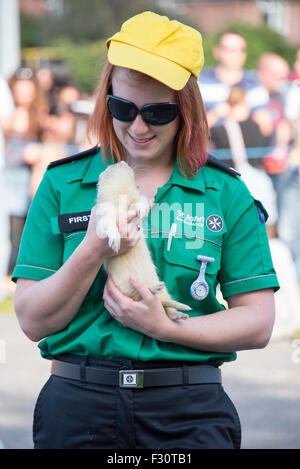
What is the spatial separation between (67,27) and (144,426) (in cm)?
3178

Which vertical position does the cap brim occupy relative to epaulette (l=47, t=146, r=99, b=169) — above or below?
above

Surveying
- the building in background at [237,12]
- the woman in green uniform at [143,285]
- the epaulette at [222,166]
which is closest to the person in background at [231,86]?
the epaulette at [222,166]

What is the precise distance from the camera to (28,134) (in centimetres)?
848

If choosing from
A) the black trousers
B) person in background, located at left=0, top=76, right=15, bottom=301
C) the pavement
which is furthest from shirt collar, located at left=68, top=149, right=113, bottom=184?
person in background, located at left=0, top=76, right=15, bottom=301

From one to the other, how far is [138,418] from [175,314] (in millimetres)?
337

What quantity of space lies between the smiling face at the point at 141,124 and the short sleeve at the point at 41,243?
0.30m

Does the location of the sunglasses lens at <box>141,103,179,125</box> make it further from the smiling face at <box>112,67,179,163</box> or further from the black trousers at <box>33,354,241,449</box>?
the black trousers at <box>33,354,241,449</box>

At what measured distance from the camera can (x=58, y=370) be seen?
2316mm

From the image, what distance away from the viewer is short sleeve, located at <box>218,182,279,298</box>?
7.58 feet

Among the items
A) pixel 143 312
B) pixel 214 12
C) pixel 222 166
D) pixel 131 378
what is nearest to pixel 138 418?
pixel 131 378

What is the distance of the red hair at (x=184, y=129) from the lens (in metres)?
2.31

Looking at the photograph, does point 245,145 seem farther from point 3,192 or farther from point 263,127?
point 3,192
